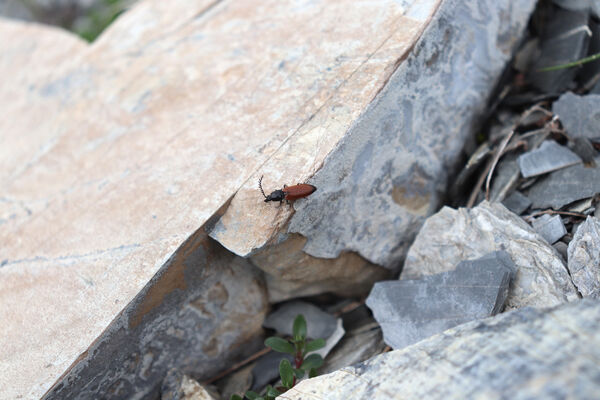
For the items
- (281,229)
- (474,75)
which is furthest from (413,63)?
(281,229)

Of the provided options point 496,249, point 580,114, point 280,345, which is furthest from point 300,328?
point 580,114

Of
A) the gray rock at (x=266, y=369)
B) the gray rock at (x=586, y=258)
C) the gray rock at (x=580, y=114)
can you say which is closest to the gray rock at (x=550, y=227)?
the gray rock at (x=586, y=258)

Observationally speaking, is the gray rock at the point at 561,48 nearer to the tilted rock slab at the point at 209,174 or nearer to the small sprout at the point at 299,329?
the tilted rock slab at the point at 209,174

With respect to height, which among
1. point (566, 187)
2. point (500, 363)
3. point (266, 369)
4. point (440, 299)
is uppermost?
point (500, 363)

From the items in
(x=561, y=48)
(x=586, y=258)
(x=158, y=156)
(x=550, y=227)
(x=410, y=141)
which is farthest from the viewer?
(x=561, y=48)

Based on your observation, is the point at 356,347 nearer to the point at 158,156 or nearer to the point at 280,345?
the point at 280,345
